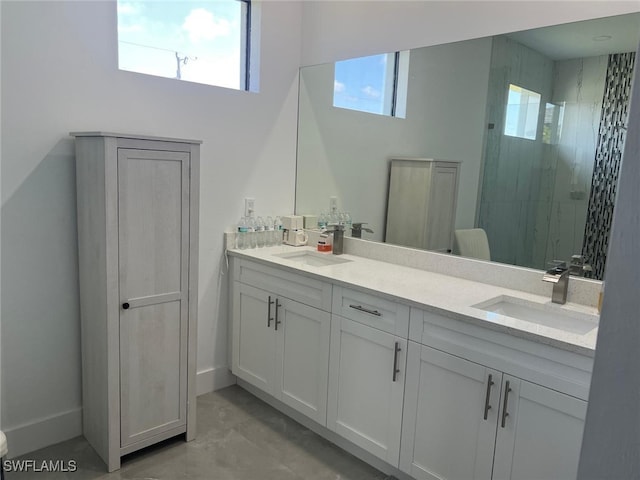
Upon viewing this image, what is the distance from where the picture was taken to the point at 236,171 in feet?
9.63

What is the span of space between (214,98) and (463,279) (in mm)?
1783

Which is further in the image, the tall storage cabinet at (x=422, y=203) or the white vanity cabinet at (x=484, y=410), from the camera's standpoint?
the tall storage cabinet at (x=422, y=203)

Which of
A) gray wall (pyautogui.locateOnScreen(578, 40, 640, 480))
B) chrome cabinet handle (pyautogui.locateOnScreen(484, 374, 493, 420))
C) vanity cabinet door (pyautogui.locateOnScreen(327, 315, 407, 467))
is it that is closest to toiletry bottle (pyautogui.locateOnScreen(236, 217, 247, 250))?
vanity cabinet door (pyautogui.locateOnScreen(327, 315, 407, 467))


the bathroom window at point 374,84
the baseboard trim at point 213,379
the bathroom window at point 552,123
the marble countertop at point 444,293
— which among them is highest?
the bathroom window at point 374,84

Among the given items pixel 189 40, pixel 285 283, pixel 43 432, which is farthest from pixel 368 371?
pixel 189 40

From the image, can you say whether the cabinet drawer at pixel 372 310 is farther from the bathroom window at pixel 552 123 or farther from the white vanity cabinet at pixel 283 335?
the bathroom window at pixel 552 123

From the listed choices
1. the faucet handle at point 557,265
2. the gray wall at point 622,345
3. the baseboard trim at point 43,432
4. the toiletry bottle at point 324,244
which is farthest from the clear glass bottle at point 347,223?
the gray wall at point 622,345

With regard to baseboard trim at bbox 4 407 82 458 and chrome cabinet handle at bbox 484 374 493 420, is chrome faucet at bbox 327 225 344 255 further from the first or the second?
baseboard trim at bbox 4 407 82 458

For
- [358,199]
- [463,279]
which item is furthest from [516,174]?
[358,199]

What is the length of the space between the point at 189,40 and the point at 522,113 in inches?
75.8

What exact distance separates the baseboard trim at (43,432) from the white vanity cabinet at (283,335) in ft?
3.08

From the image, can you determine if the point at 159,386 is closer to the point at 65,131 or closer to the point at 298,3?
the point at 65,131

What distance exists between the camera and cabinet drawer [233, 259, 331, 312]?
238cm

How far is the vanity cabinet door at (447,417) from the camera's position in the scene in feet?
5.81
